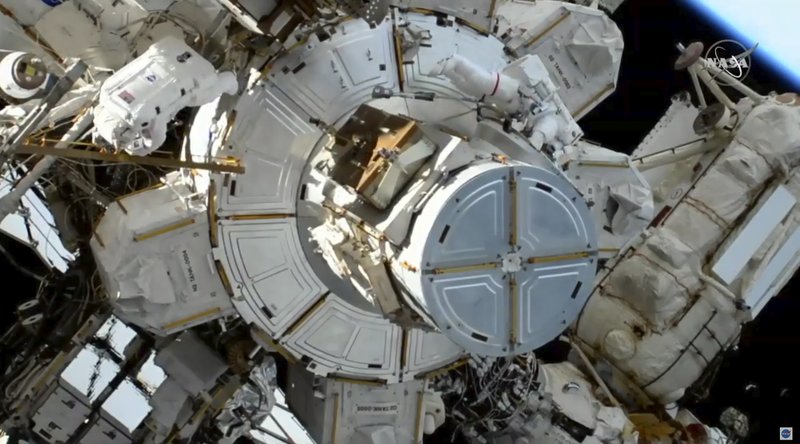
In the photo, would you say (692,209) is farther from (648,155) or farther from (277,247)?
(277,247)

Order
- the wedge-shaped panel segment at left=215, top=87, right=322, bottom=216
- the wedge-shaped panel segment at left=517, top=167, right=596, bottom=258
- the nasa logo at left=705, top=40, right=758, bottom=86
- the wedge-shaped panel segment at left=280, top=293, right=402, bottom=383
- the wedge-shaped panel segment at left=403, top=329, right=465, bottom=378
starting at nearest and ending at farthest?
the wedge-shaped panel segment at left=517, top=167, right=596, bottom=258 → the wedge-shaped panel segment at left=215, top=87, right=322, bottom=216 → the wedge-shaped panel segment at left=280, top=293, right=402, bottom=383 → the wedge-shaped panel segment at left=403, top=329, right=465, bottom=378 → the nasa logo at left=705, top=40, right=758, bottom=86

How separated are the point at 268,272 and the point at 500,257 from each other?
4.84 ft

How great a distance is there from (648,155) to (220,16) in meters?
4.30

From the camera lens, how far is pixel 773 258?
7.45 metres

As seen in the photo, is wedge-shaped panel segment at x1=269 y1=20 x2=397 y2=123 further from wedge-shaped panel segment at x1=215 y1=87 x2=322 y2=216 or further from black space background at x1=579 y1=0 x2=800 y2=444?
black space background at x1=579 y1=0 x2=800 y2=444

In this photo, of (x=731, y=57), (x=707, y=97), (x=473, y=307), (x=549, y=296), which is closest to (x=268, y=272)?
(x=473, y=307)

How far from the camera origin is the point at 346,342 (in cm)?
558

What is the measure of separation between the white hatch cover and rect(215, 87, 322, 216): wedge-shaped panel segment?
1.11 metres

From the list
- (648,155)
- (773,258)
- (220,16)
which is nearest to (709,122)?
(648,155)

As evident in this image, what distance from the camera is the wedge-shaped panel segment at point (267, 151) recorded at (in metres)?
5.18

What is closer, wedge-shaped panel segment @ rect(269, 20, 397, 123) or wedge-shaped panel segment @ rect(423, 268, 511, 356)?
wedge-shaped panel segment @ rect(423, 268, 511, 356)

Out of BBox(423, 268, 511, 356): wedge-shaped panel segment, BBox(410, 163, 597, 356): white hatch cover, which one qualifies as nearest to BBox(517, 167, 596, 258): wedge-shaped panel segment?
Answer: BBox(410, 163, 597, 356): white hatch cover

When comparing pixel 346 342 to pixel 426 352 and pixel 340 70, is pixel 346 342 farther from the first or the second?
pixel 340 70

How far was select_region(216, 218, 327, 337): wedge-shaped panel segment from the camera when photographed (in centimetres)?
525
